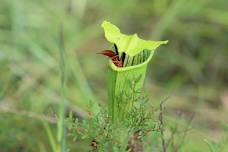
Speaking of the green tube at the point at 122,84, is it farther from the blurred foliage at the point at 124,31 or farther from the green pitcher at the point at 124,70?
the blurred foliage at the point at 124,31

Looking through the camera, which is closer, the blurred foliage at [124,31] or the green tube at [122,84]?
the green tube at [122,84]

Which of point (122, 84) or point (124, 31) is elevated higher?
point (124, 31)

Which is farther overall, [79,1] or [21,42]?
[79,1]

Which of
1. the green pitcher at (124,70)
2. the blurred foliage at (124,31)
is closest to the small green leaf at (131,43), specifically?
the green pitcher at (124,70)

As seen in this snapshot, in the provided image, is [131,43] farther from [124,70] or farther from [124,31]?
[124,31]

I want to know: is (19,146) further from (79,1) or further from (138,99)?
(79,1)

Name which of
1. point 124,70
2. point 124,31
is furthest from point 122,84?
point 124,31

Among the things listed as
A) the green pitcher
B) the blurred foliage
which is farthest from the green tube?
the blurred foliage

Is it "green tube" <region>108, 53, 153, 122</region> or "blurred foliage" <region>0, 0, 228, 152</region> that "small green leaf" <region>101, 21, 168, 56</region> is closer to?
"green tube" <region>108, 53, 153, 122</region>

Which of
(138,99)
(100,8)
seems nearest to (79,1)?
(100,8)
